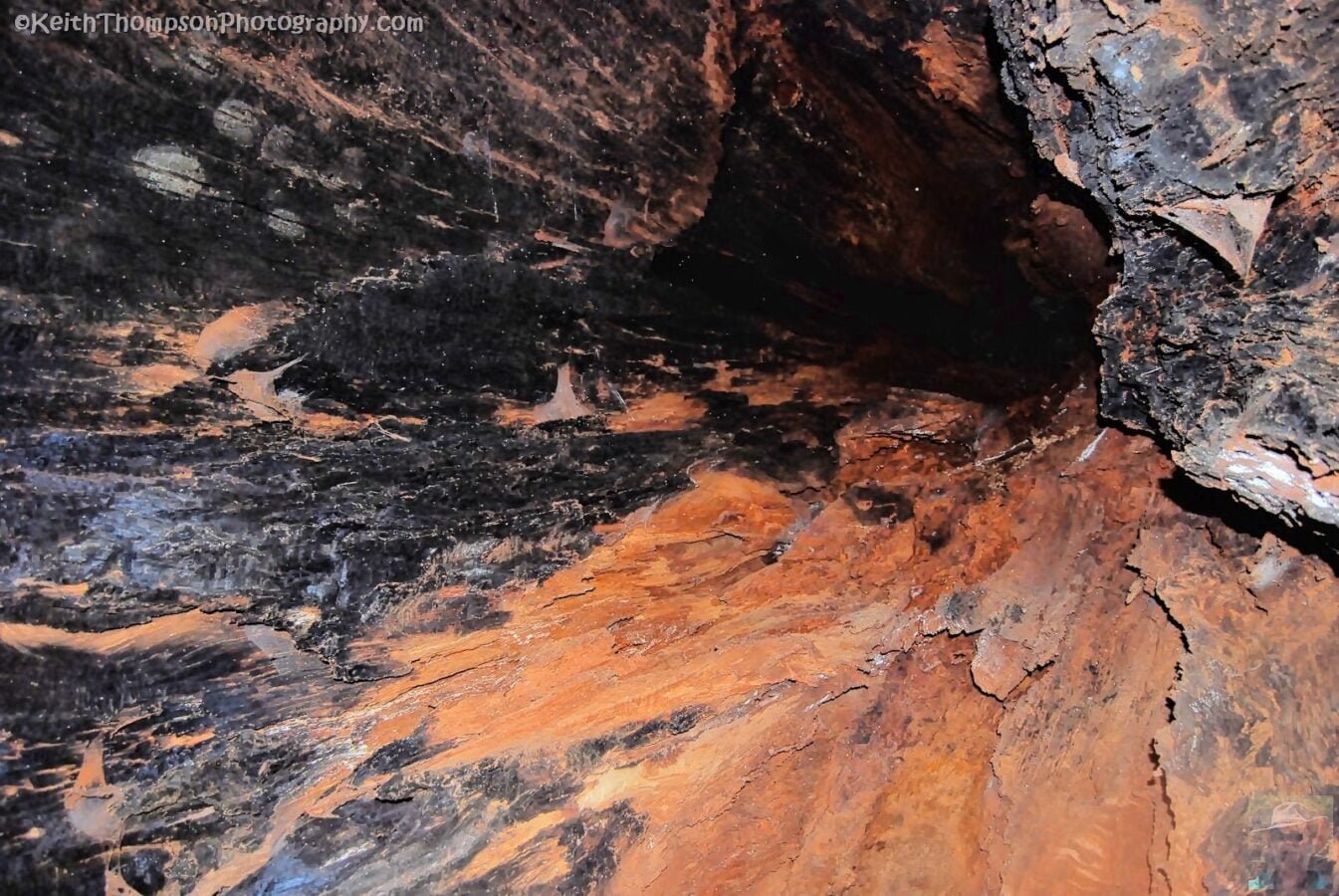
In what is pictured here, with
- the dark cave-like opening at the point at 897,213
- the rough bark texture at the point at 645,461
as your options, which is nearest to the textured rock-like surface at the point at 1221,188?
the rough bark texture at the point at 645,461

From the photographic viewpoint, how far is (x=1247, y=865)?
67.0 inches

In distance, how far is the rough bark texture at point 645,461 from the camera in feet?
4.16

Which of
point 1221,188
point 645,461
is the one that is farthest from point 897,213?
point 645,461

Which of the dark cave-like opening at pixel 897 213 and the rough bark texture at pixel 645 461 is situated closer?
the rough bark texture at pixel 645 461

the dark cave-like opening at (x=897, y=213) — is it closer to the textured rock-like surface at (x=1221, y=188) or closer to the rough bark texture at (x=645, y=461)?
the rough bark texture at (x=645, y=461)

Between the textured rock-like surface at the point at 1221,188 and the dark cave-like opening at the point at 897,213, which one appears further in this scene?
the dark cave-like opening at the point at 897,213

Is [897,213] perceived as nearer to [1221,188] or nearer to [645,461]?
[1221,188]

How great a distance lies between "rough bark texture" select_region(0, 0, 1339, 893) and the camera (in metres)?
1.27

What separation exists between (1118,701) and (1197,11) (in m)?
1.50

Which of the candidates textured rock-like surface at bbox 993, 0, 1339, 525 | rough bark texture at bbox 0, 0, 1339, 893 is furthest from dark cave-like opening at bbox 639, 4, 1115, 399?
textured rock-like surface at bbox 993, 0, 1339, 525

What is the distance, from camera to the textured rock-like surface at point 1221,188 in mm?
1234

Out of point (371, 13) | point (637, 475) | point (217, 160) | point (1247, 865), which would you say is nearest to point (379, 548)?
point (637, 475)

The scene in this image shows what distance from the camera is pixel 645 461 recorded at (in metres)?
1.71

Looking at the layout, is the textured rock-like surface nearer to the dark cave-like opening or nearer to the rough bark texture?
the rough bark texture
